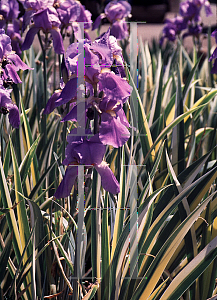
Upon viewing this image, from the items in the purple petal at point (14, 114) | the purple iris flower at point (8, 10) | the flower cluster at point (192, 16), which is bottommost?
the purple petal at point (14, 114)

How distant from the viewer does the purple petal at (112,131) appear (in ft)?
1.76

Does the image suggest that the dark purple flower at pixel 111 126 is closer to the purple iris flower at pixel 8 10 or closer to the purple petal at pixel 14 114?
the purple petal at pixel 14 114

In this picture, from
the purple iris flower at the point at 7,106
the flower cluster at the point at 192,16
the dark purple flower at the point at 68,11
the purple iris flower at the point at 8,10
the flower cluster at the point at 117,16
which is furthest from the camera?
the flower cluster at the point at 192,16

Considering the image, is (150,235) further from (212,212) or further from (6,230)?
(6,230)

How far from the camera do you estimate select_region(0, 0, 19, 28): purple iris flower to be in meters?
1.57

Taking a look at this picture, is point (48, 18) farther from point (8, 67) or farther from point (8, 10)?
point (8, 10)

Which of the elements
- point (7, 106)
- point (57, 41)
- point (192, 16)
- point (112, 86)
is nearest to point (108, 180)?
point (112, 86)

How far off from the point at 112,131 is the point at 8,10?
134cm

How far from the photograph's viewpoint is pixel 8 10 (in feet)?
5.19

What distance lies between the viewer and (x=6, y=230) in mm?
965

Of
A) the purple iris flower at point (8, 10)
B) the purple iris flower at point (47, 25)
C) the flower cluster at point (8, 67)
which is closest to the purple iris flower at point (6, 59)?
the flower cluster at point (8, 67)

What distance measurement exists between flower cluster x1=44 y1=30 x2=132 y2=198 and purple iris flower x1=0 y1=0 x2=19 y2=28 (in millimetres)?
1166

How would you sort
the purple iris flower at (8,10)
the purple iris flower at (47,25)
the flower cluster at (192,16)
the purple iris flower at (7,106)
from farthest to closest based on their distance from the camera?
the flower cluster at (192,16) → the purple iris flower at (8,10) → the purple iris flower at (47,25) → the purple iris flower at (7,106)

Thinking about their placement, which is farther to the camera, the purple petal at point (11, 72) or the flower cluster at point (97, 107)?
the purple petal at point (11, 72)
